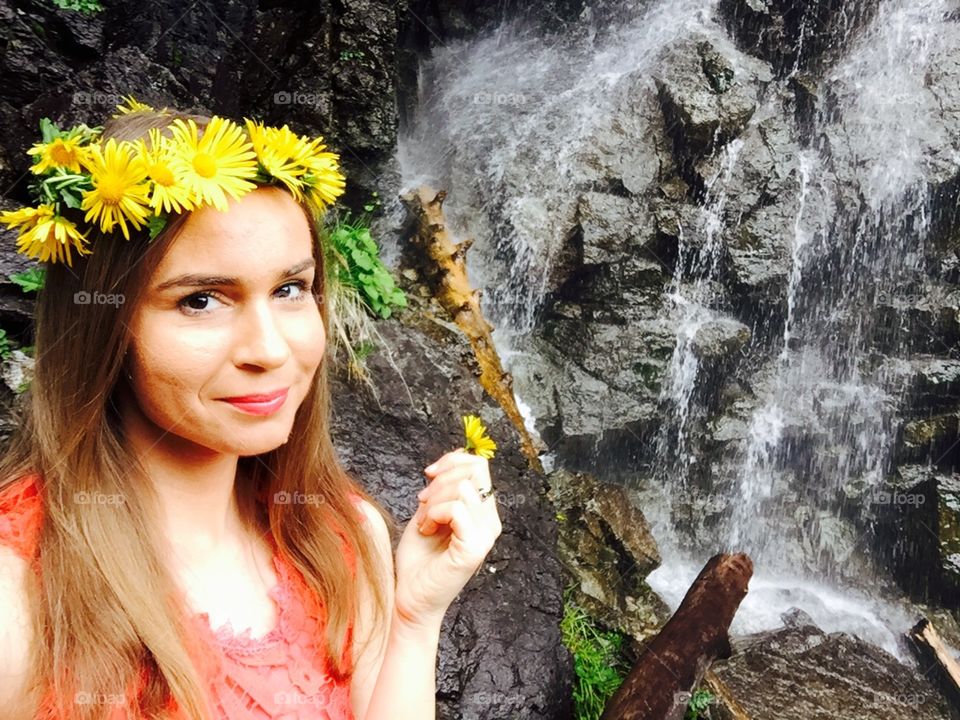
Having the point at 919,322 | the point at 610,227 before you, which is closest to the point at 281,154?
the point at 610,227

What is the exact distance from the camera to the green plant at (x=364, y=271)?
16.8ft

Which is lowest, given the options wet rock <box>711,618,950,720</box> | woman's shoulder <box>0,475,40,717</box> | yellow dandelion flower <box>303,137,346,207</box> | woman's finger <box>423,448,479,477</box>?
wet rock <box>711,618,950,720</box>

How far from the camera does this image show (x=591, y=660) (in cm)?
474

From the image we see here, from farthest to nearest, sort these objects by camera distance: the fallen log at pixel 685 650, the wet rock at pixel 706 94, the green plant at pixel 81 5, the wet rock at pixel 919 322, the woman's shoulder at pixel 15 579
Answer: the wet rock at pixel 706 94 → the wet rock at pixel 919 322 → the green plant at pixel 81 5 → the fallen log at pixel 685 650 → the woman's shoulder at pixel 15 579

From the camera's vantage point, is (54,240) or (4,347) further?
(4,347)

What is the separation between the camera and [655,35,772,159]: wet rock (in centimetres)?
769

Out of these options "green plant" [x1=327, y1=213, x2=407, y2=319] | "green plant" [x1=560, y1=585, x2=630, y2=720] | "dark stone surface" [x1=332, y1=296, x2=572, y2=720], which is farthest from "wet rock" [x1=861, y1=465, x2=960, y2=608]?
"green plant" [x1=327, y1=213, x2=407, y2=319]

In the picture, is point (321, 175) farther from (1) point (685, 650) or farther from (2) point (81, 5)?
(2) point (81, 5)

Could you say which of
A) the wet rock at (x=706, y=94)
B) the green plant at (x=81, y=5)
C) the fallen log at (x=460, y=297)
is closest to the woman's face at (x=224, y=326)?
the fallen log at (x=460, y=297)

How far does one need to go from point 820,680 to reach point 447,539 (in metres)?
5.21

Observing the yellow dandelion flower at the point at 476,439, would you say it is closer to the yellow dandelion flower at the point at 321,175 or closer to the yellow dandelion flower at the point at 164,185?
the yellow dandelion flower at the point at 321,175

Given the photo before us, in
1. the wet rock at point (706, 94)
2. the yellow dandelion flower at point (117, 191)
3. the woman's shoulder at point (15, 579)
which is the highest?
the wet rock at point (706, 94)

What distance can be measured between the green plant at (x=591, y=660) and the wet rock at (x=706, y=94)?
16.6 ft

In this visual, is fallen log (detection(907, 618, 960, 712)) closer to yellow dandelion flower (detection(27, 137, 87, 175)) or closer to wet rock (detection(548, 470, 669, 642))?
wet rock (detection(548, 470, 669, 642))
